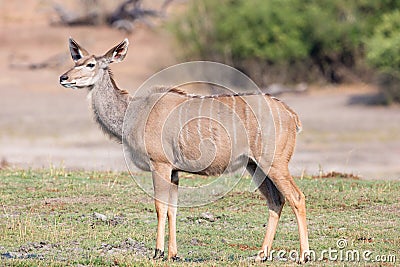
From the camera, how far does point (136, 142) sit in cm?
756

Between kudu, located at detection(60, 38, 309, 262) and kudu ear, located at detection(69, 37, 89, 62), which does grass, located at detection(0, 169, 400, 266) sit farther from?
kudu ear, located at detection(69, 37, 89, 62)

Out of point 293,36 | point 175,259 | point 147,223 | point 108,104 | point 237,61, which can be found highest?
point 293,36

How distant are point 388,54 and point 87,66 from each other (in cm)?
1467

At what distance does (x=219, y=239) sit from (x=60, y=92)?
1722cm

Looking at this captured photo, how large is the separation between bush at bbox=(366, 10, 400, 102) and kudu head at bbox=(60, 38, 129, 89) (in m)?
14.3

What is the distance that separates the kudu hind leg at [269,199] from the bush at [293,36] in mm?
17859

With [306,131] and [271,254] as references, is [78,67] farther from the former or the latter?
[306,131]

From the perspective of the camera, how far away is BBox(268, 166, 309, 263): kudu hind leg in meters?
7.31

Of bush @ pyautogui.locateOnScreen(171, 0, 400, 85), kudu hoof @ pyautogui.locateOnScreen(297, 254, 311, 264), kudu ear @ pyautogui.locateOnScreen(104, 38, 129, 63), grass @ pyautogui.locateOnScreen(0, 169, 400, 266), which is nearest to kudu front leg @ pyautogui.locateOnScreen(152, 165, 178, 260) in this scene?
grass @ pyautogui.locateOnScreen(0, 169, 400, 266)

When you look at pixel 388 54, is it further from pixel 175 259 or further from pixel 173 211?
A: pixel 175 259

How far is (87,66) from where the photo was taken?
7.93 metres

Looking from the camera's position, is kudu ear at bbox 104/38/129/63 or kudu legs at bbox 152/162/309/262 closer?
kudu legs at bbox 152/162/309/262

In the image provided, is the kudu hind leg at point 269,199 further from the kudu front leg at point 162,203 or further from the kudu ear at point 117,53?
the kudu ear at point 117,53

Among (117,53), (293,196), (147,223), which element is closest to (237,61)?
(147,223)
